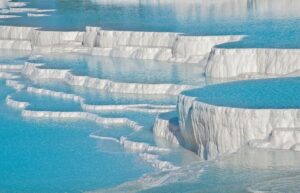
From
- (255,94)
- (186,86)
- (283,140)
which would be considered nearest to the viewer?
(283,140)

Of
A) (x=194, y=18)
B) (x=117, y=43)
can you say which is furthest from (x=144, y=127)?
(x=194, y=18)

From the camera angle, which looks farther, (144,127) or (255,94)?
(144,127)

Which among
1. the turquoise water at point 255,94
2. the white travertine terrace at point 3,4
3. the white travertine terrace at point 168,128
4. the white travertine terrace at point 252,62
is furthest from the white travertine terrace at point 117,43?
the white travertine terrace at point 3,4

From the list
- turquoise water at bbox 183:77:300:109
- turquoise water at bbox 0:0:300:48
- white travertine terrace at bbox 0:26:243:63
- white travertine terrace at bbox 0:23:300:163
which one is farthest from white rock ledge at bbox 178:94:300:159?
white travertine terrace at bbox 0:26:243:63

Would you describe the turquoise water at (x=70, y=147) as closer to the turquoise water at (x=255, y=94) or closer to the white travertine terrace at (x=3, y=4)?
the turquoise water at (x=255, y=94)

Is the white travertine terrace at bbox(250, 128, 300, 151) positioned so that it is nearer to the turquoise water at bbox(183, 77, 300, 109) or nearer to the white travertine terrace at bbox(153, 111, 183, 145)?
the turquoise water at bbox(183, 77, 300, 109)

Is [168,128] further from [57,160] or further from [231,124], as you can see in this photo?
[231,124]
